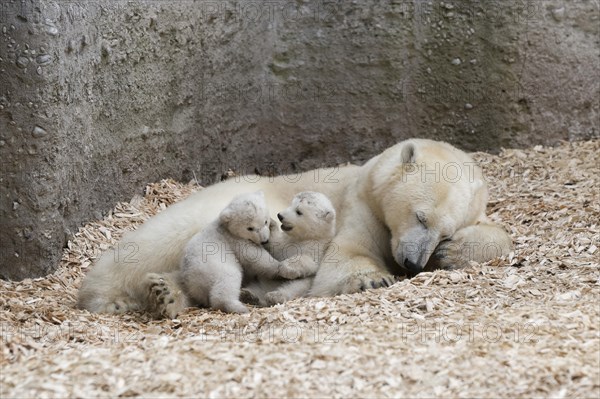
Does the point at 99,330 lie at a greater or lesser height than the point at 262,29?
lesser

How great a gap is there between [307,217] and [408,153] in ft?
2.66

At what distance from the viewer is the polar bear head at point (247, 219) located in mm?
4969

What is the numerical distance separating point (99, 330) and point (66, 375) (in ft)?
3.04

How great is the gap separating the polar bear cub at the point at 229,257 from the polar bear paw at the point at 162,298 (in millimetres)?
112

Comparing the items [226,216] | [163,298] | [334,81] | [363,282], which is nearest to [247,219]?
[226,216]

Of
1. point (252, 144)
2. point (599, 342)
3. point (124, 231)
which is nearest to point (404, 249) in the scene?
point (599, 342)

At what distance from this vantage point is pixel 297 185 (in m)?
5.89

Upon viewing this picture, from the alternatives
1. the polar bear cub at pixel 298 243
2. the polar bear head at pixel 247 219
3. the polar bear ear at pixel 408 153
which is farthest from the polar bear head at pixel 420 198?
the polar bear head at pixel 247 219

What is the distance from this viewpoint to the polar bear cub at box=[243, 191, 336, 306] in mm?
5176

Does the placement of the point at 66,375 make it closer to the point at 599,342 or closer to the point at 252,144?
the point at 599,342

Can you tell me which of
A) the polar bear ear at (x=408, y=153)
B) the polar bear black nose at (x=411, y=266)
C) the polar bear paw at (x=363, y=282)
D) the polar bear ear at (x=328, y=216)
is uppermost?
the polar bear ear at (x=408, y=153)

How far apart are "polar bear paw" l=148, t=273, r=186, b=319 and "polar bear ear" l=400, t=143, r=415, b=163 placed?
1.61m

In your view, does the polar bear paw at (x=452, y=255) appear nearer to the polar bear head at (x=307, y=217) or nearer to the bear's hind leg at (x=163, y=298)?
the polar bear head at (x=307, y=217)

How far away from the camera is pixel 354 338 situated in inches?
164
